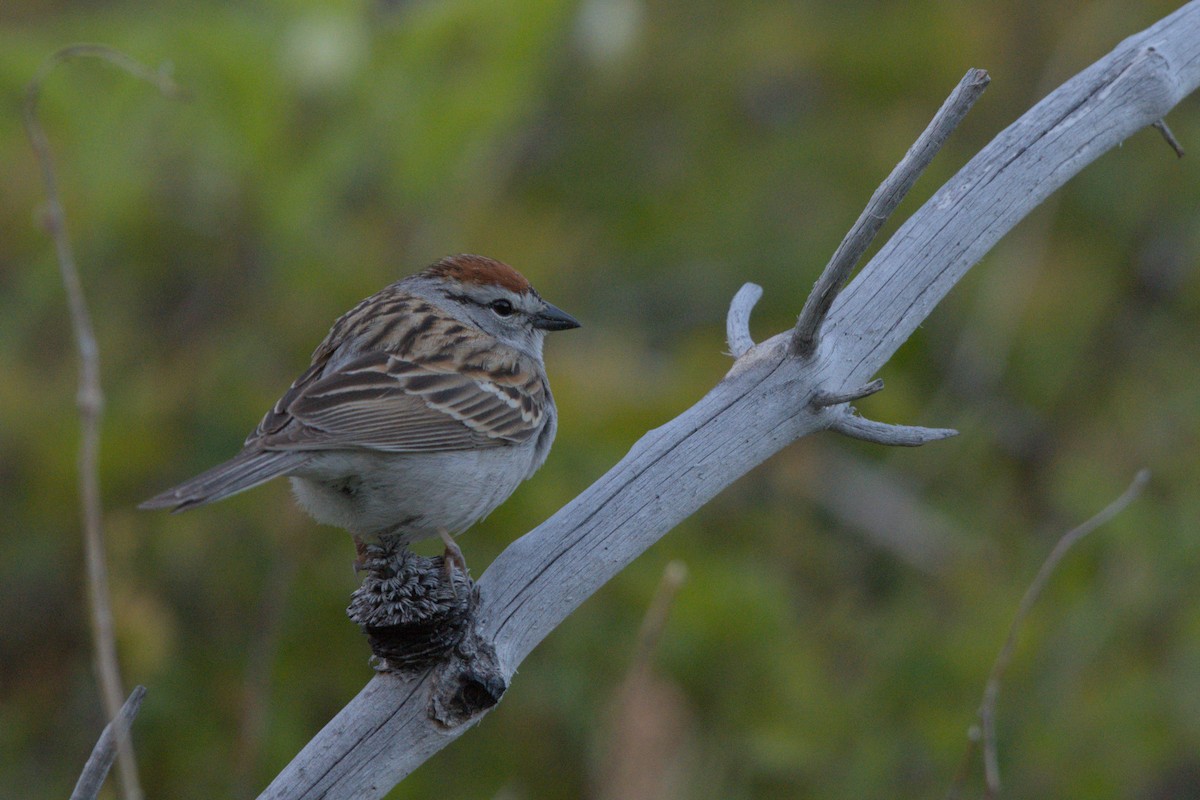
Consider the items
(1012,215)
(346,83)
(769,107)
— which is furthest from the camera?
(769,107)

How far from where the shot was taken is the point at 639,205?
7.53 m

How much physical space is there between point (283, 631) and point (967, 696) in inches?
103

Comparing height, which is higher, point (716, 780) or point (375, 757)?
point (375, 757)

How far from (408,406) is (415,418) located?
0.22 ft

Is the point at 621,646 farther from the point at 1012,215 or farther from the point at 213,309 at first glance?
the point at 1012,215

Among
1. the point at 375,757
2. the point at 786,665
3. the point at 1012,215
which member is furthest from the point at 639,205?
the point at 375,757

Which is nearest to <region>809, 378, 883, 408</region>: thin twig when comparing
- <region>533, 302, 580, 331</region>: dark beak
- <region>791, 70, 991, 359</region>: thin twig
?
<region>791, 70, 991, 359</region>: thin twig

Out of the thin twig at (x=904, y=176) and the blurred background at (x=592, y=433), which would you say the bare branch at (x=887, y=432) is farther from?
the blurred background at (x=592, y=433)

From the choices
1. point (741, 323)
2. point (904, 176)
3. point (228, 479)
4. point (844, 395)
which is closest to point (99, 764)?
point (228, 479)

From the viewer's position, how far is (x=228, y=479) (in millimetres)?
2959

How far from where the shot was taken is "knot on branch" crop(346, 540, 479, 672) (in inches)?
107

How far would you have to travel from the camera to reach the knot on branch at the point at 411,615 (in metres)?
2.71

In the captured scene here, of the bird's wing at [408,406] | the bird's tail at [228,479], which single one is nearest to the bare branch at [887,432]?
the bird's wing at [408,406]

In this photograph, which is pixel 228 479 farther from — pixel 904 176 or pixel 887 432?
pixel 904 176
